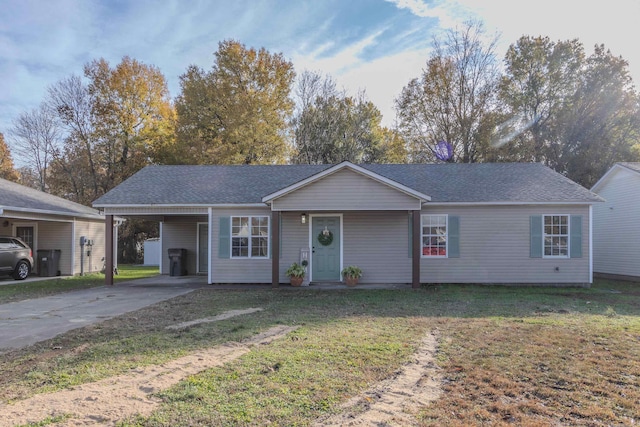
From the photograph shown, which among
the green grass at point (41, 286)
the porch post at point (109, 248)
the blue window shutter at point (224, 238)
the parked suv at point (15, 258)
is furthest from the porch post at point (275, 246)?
the parked suv at point (15, 258)

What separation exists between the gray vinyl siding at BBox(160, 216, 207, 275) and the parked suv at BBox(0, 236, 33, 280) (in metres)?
4.58

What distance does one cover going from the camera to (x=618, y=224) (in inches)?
576

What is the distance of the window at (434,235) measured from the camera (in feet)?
40.4

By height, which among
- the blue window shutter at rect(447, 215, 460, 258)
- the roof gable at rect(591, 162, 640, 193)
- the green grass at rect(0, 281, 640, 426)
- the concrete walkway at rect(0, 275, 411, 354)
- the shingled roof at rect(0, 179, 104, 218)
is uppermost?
the roof gable at rect(591, 162, 640, 193)

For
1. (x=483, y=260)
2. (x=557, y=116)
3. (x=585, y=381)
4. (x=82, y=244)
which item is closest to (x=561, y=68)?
(x=557, y=116)

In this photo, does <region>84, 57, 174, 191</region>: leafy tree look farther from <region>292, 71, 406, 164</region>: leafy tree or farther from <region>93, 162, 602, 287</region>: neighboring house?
<region>93, 162, 602, 287</region>: neighboring house

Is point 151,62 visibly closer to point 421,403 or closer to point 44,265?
point 44,265

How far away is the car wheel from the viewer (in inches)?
543

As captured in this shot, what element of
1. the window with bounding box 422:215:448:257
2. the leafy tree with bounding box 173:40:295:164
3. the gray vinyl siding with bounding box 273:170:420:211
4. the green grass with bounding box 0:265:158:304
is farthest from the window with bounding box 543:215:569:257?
the leafy tree with bounding box 173:40:295:164

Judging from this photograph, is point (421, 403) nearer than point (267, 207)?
Yes

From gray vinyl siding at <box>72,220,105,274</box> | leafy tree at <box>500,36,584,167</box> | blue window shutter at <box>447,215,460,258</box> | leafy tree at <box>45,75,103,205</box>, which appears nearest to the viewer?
blue window shutter at <box>447,215,460,258</box>

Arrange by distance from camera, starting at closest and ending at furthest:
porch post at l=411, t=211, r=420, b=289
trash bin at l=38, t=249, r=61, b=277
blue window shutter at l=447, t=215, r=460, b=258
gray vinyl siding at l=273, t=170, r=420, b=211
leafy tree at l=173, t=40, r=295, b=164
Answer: gray vinyl siding at l=273, t=170, r=420, b=211 < porch post at l=411, t=211, r=420, b=289 < blue window shutter at l=447, t=215, r=460, b=258 < trash bin at l=38, t=249, r=61, b=277 < leafy tree at l=173, t=40, r=295, b=164

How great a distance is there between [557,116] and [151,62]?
25866mm

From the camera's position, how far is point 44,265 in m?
15.2
